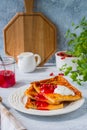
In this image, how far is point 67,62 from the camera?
133 cm

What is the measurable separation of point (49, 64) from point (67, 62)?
0.20 metres

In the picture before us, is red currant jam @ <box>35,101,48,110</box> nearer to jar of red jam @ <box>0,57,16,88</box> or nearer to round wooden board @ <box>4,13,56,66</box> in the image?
jar of red jam @ <box>0,57,16,88</box>

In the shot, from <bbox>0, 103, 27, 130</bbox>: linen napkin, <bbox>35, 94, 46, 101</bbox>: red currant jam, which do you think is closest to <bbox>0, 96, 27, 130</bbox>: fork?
<bbox>0, 103, 27, 130</bbox>: linen napkin

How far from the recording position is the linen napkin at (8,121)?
0.84 meters

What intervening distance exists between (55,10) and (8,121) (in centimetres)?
75

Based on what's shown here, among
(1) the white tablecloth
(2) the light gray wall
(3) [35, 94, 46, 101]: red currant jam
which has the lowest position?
(1) the white tablecloth

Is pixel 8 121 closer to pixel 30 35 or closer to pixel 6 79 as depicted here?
pixel 6 79

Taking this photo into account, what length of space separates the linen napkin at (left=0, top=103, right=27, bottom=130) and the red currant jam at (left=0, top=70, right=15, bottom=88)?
0.64 feet

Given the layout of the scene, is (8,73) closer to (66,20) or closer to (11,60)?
(11,60)

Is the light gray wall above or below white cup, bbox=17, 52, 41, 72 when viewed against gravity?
above

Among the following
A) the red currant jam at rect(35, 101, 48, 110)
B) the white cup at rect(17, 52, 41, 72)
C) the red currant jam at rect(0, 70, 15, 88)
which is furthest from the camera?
the white cup at rect(17, 52, 41, 72)

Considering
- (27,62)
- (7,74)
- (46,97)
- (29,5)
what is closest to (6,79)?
(7,74)

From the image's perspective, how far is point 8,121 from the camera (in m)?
0.89

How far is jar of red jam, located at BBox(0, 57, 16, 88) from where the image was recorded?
3.87ft
